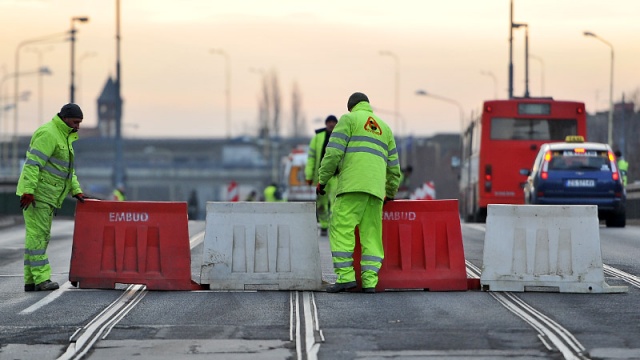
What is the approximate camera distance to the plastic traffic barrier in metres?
12.9

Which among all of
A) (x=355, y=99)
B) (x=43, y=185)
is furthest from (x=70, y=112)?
(x=355, y=99)

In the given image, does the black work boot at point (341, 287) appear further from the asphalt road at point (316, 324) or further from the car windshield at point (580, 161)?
the car windshield at point (580, 161)

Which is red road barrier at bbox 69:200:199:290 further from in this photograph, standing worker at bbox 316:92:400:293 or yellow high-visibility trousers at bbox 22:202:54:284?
standing worker at bbox 316:92:400:293

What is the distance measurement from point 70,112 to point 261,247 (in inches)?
89.1

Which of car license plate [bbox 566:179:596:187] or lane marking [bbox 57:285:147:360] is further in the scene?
car license plate [bbox 566:179:596:187]

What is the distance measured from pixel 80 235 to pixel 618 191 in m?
16.2

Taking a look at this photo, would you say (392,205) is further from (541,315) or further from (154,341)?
(154,341)

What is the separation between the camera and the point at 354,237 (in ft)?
42.0

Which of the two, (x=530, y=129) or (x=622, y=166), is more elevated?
(x=530, y=129)

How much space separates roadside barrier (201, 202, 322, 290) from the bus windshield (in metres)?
20.0

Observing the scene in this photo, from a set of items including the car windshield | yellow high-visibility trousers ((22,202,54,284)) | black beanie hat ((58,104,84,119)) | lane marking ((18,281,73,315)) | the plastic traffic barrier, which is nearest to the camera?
lane marking ((18,281,73,315))

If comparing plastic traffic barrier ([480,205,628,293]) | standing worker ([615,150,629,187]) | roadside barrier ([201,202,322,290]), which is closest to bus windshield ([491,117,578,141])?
standing worker ([615,150,629,187])

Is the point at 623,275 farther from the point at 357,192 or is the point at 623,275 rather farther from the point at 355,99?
the point at 355,99

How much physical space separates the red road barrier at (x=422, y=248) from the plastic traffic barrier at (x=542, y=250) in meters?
0.29
